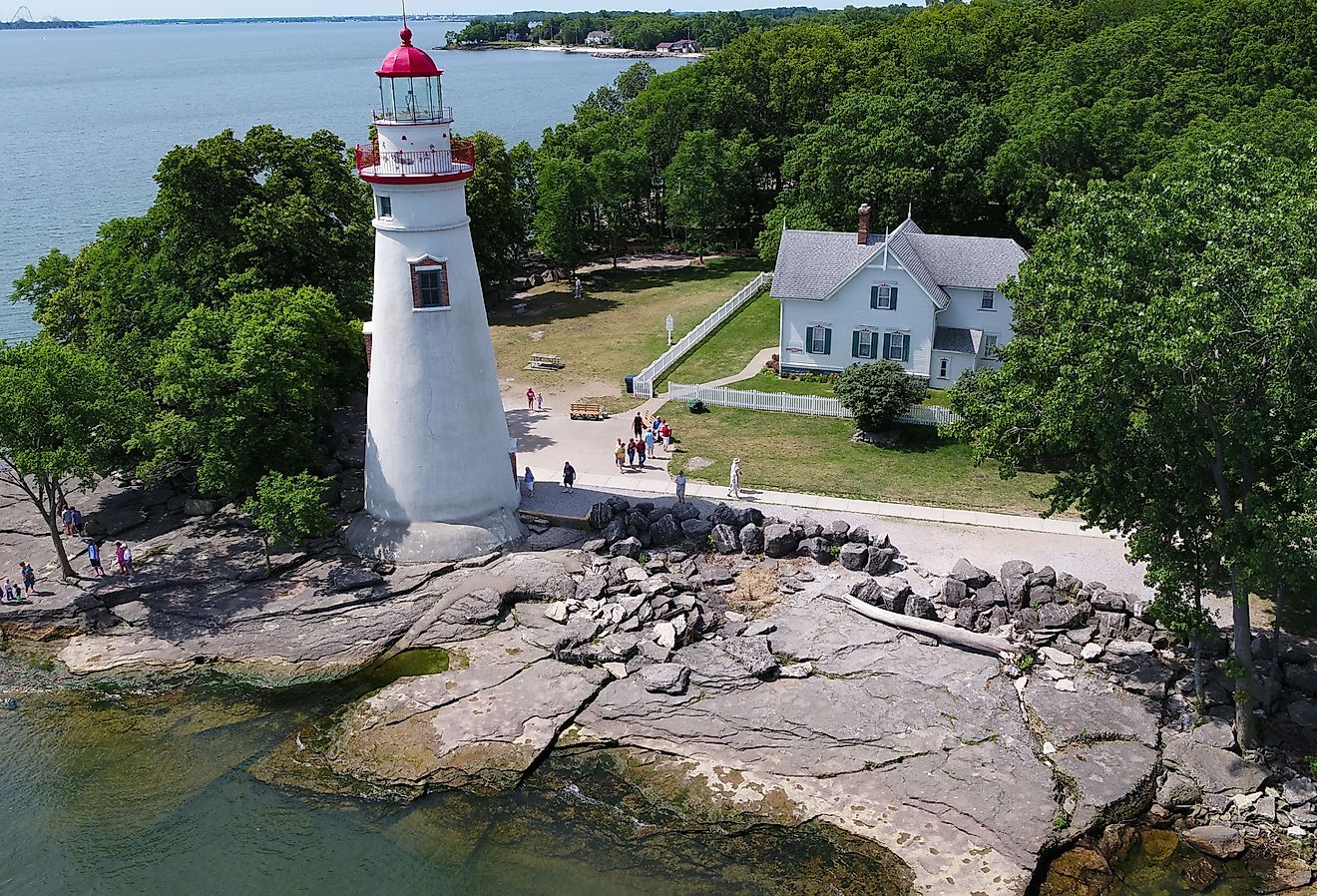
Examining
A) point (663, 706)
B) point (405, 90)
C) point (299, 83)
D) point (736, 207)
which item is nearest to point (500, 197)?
point (736, 207)

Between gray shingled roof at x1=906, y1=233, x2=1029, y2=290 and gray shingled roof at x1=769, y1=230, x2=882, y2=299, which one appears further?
gray shingled roof at x1=769, y1=230, x2=882, y2=299

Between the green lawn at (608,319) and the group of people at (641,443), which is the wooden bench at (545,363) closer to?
the green lawn at (608,319)

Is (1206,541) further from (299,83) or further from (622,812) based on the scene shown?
(299,83)

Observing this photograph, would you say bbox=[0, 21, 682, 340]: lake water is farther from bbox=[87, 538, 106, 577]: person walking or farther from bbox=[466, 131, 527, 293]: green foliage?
bbox=[87, 538, 106, 577]: person walking

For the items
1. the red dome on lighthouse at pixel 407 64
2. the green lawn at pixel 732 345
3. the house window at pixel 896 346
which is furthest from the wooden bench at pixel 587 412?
the red dome on lighthouse at pixel 407 64

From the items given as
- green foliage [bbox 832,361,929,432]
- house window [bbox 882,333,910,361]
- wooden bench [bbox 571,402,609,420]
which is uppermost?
house window [bbox 882,333,910,361]

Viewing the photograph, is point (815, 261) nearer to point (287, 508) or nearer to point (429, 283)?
point (429, 283)

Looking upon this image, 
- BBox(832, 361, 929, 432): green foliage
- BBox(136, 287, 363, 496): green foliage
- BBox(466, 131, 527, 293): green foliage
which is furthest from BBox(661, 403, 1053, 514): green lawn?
BBox(466, 131, 527, 293): green foliage

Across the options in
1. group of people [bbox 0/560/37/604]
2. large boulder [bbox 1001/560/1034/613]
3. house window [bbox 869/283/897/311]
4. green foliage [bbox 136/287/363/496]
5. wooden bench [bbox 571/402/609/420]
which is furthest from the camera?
house window [bbox 869/283/897/311]
